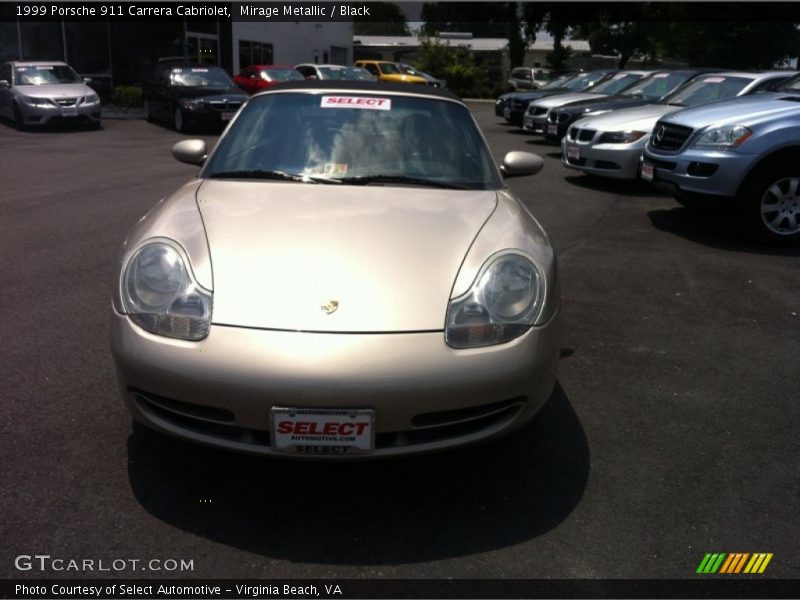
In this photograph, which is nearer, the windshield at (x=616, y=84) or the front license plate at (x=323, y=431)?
the front license plate at (x=323, y=431)

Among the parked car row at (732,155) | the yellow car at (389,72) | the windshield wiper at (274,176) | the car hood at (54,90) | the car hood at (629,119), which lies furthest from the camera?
the yellow car at (389,72)

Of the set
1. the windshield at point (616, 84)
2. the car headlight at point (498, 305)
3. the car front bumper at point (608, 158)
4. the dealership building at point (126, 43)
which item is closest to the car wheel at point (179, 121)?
the dealership building at point (126, 43)

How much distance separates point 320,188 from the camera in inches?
137

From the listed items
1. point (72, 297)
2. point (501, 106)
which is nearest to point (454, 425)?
point (72, 297)

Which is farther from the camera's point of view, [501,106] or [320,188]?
[501,106]

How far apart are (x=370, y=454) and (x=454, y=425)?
321mm

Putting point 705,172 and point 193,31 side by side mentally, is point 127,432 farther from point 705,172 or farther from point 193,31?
point 193,31

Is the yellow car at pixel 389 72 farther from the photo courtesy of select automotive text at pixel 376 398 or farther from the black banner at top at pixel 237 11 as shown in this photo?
the photo courtesy of select automotive text at pixel 376 398

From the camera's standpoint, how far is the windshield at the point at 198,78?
661 inches

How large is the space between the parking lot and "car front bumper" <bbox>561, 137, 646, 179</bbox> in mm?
4566

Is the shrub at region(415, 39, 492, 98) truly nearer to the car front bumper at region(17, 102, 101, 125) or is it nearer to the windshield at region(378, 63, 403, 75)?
the windshield at region(378, 63, 403, 75)

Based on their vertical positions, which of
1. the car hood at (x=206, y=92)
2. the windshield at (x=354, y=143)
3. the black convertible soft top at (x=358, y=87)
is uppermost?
the black convertible soft top at (x=358, y=87)

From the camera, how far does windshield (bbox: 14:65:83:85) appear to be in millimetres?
16312

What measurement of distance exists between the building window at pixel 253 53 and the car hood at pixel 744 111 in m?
25.0
